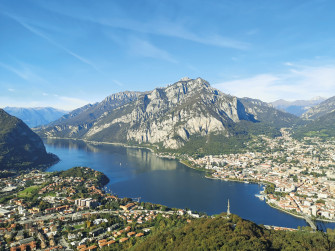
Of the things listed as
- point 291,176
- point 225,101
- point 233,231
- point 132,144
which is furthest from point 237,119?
point 233,231

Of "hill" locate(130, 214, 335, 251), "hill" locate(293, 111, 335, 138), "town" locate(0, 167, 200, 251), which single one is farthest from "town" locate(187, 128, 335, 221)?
"town" locate(0, 167, 200, 251)

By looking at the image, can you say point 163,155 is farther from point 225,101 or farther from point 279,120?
point 279,120

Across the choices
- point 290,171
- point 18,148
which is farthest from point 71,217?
point 18,148

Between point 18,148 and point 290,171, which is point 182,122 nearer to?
point 290,171

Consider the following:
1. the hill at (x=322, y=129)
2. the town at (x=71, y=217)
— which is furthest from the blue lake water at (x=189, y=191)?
the hill at (x=322, y=129)

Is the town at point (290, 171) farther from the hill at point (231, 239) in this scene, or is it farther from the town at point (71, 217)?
the town at point (71, 217)

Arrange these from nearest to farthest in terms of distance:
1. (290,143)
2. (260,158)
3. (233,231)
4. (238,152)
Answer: (233,231)
(260,158)
(238,152)
(290,143)
